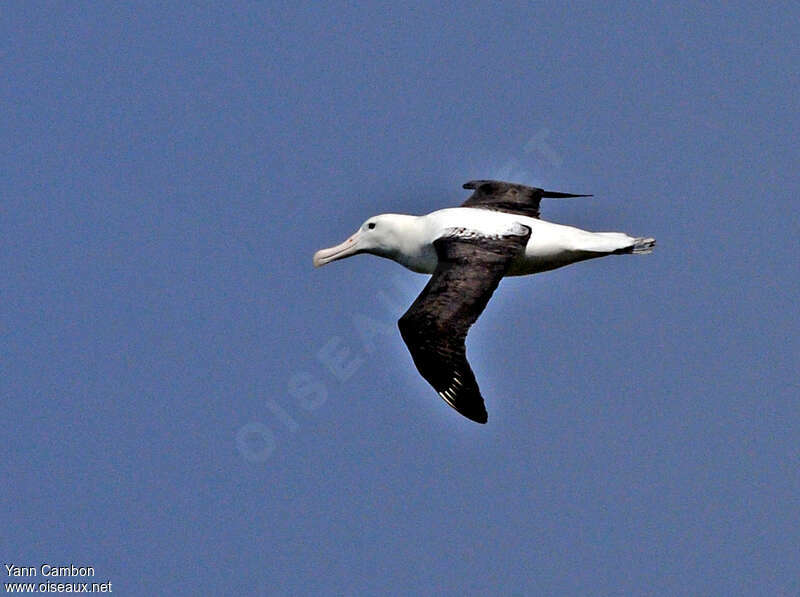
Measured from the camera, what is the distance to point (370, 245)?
2633cm

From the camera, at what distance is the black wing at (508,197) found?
26375 mm

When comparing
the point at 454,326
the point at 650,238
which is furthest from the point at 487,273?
the point at 650,238

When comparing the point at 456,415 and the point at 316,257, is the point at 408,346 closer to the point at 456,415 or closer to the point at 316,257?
the point at 456,415

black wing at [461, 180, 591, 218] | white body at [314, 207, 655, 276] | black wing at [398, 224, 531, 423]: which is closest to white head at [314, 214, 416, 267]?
white body at [314, 207, 655, 276]

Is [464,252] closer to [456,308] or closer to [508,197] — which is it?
[456,308]

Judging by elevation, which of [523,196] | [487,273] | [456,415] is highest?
[523,196]

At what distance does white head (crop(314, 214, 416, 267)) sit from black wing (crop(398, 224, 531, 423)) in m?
1.28

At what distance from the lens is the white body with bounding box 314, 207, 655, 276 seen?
24641 mm

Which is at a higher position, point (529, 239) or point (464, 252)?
point (529, 239)

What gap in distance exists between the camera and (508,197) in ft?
87.4

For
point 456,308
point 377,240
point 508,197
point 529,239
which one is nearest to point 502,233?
point 529,239

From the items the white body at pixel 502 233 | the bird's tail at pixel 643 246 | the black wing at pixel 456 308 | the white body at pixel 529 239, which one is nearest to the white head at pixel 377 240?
the white body at pixel 502 233

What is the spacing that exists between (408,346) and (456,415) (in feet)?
3.57

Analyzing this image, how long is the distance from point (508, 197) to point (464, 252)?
291cm
